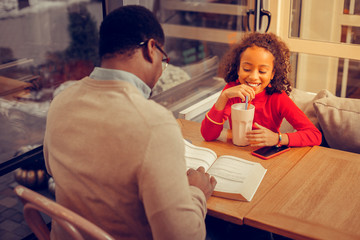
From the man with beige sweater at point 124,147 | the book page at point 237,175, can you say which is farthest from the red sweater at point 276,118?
the man with beige sweater at point 124,147

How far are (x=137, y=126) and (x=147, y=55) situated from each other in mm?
223

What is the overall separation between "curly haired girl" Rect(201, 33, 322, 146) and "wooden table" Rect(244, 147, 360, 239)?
5.7 inches

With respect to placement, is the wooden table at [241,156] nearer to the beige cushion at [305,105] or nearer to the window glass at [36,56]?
the beige cushion at [305,105]

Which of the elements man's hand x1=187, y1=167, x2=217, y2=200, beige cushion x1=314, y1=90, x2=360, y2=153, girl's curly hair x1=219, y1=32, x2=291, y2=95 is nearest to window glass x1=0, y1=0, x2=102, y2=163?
girl's curly hair x1=219, y1=32, x2=291, y2=95

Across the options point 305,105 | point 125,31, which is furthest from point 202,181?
point 305,105

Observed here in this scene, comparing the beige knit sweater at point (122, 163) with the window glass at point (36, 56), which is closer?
the beige knit sweater at point (122, 163)

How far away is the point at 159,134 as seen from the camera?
34.9 inches

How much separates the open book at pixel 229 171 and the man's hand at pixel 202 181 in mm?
36

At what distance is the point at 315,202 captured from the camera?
119cm

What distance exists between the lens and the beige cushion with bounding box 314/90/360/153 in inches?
67.8

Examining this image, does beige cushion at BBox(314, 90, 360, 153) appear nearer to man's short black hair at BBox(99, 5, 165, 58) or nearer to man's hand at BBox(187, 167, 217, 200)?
man's hand at BBox(187, 167, 217, 200)

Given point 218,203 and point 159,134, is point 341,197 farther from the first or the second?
point 159,134

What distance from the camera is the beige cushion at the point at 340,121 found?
172cm

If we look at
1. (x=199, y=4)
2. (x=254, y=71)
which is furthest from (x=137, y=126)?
(x=199, y=4)
